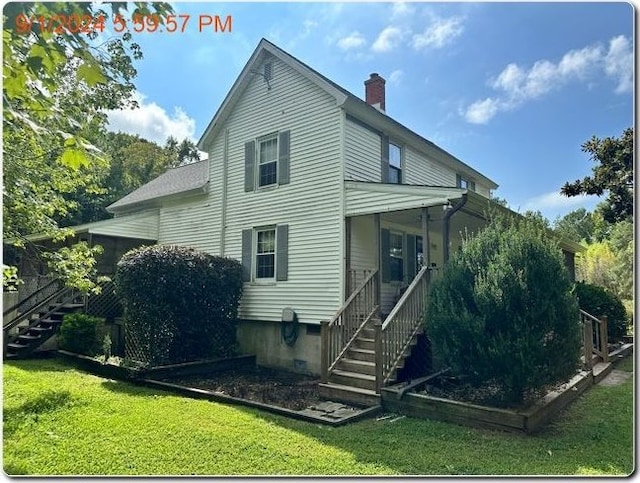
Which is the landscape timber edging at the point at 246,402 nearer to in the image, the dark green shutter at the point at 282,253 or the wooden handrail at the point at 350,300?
the wooden handrail at the point at 350,300

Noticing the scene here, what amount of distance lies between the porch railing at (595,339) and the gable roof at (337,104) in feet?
16.9

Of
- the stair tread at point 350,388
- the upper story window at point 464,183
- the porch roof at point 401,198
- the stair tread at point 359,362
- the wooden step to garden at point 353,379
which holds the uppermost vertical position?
the upper story window at point 464,183

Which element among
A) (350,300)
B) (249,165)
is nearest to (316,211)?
(350,300)

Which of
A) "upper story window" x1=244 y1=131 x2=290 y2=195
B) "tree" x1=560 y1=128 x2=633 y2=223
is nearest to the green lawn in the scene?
"tree" x1=560 y1=128 x2=633 y2=223

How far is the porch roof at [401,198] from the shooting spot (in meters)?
7.12

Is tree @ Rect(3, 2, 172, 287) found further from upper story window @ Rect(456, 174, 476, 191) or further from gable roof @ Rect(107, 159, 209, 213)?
upper story window @ Rect(456, 174, 476, 191)

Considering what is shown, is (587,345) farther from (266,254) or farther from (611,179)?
(266,254)

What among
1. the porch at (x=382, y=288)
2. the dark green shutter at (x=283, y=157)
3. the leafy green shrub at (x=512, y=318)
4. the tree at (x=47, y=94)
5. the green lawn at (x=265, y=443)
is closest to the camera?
the tree at (x=47, y=94)

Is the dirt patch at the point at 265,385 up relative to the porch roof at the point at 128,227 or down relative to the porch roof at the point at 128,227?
down

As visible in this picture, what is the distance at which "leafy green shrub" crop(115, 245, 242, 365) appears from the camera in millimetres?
8484

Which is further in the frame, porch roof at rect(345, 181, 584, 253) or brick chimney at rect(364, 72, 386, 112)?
brick chimney at rect(364, 72, 386, 112)

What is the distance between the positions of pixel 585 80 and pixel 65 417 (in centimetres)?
752

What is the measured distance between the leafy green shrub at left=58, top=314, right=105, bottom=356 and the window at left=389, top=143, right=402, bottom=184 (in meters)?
7.37

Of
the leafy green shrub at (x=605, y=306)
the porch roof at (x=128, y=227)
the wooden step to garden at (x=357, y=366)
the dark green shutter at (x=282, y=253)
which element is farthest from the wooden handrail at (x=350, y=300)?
the porch roof at (x=128, y=227)
